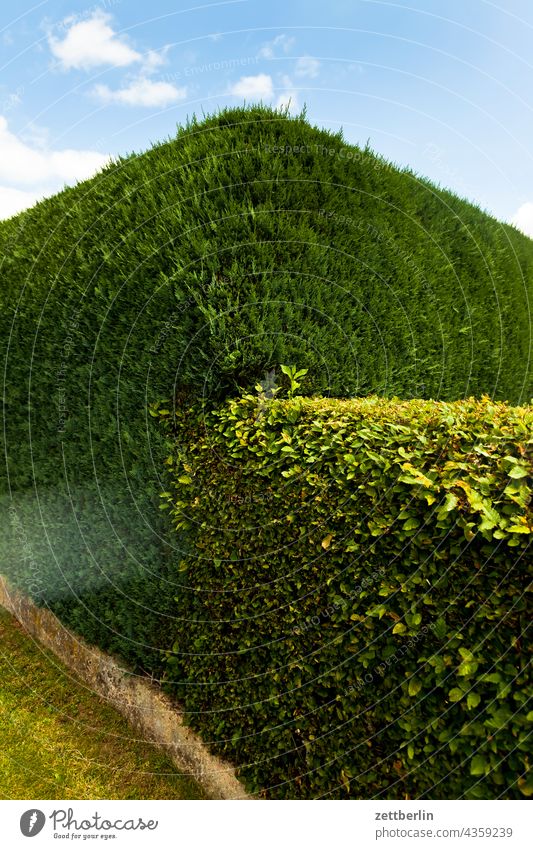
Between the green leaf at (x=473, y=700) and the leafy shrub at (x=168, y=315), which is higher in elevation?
the leafy shrub at (x=168, y=315)

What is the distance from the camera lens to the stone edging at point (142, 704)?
4355mm

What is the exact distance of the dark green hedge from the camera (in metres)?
2.70

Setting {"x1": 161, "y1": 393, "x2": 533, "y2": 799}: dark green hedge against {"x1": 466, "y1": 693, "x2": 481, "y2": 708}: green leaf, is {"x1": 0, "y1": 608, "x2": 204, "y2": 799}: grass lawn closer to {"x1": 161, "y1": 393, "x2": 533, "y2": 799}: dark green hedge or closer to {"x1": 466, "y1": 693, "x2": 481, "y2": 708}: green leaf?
{"x1": 161, "y1": 393, "x2": 533, "y2": 799}: dark green hedge

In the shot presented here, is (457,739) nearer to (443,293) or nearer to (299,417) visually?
(299,417)

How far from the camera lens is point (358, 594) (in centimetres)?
332

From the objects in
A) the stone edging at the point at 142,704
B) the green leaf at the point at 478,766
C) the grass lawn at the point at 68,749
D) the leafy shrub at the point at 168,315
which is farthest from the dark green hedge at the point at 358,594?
the grass lawn at the point at 68,749

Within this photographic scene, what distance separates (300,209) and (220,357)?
164cm

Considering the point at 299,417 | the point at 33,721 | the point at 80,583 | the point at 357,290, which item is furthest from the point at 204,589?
the point at 357,290

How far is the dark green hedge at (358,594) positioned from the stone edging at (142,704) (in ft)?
0.74

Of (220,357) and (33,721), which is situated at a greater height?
(220,357)

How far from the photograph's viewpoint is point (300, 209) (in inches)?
196

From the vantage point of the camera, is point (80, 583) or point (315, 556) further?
point (80, 583)

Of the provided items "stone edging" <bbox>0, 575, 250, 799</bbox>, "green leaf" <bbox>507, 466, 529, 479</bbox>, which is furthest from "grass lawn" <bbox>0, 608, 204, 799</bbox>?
"green leaf" <bbox>507, 466, 529, 479</bbox>

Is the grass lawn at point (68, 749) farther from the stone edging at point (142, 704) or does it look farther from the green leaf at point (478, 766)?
the green leaf at point (478, 766)
